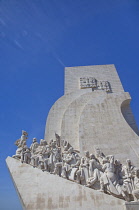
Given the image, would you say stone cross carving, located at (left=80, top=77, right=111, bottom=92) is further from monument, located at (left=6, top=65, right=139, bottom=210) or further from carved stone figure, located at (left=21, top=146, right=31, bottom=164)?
carved stone figure, located at (left=21, top=146, right=31, bottom=164)

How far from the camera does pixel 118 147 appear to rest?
8.14 meters

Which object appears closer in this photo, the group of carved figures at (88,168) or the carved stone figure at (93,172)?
the group of carved figures at (88,168)

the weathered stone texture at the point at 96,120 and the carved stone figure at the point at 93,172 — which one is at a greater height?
the weathered stone texture at the point at 96,120

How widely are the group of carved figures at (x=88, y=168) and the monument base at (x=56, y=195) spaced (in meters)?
0.33

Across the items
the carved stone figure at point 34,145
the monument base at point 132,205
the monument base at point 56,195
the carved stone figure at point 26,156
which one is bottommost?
the monument base at point 132,205

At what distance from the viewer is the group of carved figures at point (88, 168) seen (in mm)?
5840

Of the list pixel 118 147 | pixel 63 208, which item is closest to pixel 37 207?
pixel 63 208

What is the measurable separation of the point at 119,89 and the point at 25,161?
8526 millimetres

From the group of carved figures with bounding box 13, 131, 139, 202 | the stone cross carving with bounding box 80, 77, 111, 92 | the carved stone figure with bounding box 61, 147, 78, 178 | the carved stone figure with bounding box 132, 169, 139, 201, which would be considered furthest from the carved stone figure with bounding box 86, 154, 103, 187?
the stone cross carving with bounding box 80, 77, 111, 92

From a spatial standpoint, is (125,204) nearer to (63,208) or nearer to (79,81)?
(63,208)

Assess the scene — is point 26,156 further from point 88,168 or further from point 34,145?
point 88,168

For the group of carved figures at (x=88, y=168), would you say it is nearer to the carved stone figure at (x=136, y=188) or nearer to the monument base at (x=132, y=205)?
the carved stone figure at (x=136, y=188)

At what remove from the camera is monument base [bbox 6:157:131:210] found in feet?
17.8

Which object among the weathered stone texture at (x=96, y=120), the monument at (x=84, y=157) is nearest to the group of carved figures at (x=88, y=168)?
the monument at (x=84, y=157)
